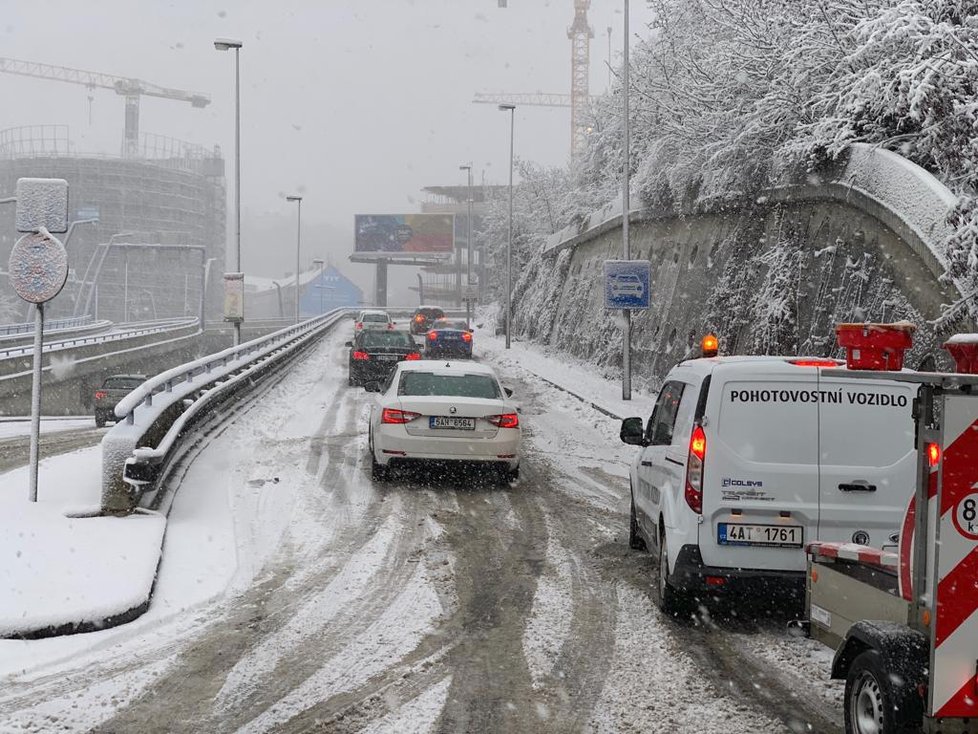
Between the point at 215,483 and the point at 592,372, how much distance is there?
2418 cm

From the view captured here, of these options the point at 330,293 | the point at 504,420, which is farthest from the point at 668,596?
the point at 330,293

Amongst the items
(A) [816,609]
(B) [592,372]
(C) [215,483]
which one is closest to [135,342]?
(B) [592,372]

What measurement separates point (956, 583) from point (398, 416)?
907 centimetres

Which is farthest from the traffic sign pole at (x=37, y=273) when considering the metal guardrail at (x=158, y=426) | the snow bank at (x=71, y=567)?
the snow bank at (x=71, y=567)

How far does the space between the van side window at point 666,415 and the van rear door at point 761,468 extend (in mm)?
1035

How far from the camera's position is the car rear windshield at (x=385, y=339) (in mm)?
27891

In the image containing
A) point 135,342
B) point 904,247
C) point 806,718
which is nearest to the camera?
point 806,718

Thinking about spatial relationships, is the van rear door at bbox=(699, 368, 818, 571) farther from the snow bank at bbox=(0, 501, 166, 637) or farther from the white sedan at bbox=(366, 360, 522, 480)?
the white sedan at bbox=(366, 360, 522, 480)

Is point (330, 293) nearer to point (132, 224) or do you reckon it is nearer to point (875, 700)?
point (132, 224)

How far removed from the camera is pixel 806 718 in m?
5.23

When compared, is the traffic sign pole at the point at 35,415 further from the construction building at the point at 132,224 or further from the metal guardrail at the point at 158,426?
the construction building at the point at 132,224

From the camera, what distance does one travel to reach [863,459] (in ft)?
22.0

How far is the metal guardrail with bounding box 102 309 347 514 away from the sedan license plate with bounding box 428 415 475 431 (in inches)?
119

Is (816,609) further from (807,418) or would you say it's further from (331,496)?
(331,496)
